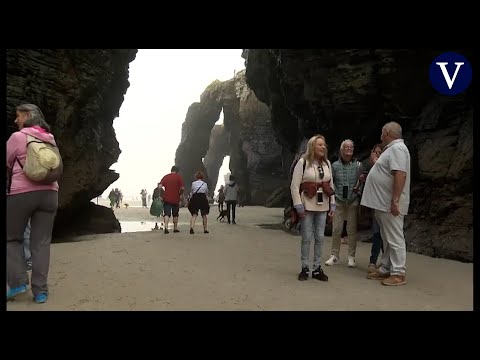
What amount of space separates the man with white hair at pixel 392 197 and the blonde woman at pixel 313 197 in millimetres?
632

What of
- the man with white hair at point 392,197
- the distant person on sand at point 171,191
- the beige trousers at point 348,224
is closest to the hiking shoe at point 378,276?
the man with white hair at point 392,197

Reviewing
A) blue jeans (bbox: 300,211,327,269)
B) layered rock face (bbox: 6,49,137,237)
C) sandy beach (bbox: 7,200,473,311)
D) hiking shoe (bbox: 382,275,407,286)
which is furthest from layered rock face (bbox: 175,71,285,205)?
hiking shoe (bbox: 382,275,407,286)

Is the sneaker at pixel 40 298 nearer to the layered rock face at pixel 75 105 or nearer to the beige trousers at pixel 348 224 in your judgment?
the beige trousers at pixel 348 224

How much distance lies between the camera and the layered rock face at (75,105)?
31.1ft

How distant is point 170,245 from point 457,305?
6.15 metres

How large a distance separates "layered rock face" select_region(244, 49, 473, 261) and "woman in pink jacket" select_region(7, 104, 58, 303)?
6.87 meters

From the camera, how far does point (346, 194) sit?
6621mm

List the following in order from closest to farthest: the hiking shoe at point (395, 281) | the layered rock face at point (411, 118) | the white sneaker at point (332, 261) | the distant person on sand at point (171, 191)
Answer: the hiking shoe at point (395, 281)
the white sneaker at point (332, 261)
the layered rock face at point (411, 118)
the distant person on sand at point (171, 191)

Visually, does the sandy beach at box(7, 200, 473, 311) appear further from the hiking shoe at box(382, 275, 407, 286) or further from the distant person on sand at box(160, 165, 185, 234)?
the distant person on sand at box(160, 165, 185, 234)

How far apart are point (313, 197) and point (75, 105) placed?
9.35m

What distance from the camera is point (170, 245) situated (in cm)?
857

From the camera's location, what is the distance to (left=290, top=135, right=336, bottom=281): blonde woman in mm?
5246

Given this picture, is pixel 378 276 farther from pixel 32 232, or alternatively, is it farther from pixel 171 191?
pixel 171 191
